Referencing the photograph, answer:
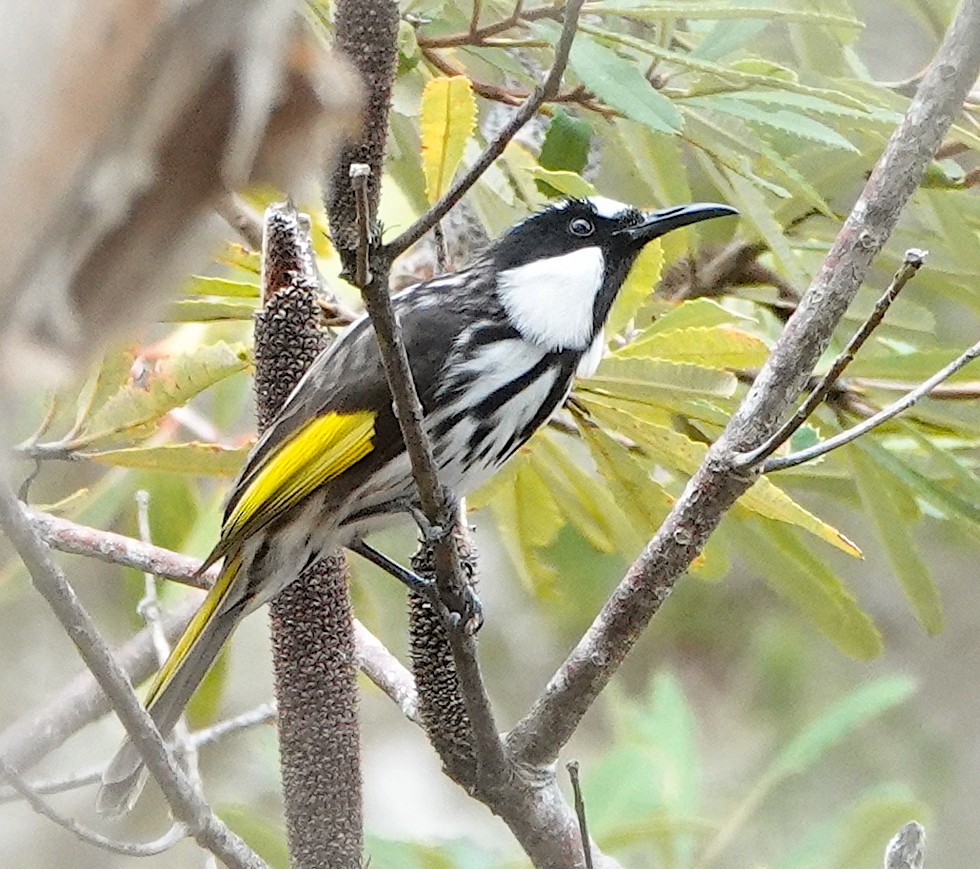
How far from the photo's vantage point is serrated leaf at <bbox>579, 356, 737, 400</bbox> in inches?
58.3

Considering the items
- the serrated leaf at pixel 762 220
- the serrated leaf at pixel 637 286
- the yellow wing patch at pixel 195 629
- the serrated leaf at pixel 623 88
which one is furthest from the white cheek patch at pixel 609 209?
the yellow wing patch at pixel 195 629

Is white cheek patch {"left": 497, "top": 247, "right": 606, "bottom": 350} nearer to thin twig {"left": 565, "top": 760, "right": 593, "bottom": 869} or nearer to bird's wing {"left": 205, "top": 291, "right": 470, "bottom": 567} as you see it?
bird's wing {"left": 205, "top": 291, "right": 470, "bottom": 567}

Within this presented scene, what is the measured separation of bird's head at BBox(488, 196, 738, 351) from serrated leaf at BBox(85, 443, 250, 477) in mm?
344

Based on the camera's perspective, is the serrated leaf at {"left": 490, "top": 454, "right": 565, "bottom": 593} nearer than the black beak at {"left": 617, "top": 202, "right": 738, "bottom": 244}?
No

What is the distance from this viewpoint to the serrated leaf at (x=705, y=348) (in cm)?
151

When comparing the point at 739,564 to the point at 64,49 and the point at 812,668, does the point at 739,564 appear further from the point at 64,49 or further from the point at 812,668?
the point at 64,49

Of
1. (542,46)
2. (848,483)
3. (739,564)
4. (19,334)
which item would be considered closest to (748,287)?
(848,483)

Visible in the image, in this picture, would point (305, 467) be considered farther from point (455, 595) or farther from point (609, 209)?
point (609, 209)

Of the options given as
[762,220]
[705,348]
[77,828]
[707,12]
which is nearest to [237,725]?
[77,828]

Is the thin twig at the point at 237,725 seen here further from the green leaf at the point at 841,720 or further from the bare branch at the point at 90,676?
the green leaf at the point at 841,720

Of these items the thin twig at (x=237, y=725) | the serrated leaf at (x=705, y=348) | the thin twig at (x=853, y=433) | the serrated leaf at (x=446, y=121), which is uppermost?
the serrated leaf at (x=446, y=121)

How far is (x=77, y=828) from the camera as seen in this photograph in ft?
4.17

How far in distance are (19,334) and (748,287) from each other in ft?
5.10

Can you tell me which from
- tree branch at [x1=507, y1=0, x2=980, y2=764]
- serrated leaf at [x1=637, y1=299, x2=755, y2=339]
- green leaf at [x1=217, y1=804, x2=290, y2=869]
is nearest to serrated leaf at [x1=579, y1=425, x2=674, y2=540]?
serrated leaf at [x1=637, y1=299, x2=755, y2=339]
